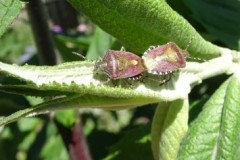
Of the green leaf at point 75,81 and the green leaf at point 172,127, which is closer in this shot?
the green leaf at point 75,81

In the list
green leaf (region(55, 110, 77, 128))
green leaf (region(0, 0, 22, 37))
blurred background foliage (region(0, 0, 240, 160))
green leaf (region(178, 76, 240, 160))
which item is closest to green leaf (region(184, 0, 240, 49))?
blurred background foliage (region(0, 0, 240, 160))

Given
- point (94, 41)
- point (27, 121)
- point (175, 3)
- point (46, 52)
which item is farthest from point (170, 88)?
point (27, 121)

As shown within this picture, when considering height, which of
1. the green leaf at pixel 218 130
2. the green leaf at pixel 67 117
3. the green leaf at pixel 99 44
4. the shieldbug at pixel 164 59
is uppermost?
the green leaf at pixel 99 44

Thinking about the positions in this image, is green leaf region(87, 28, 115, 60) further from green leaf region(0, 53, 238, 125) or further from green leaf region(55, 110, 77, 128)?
green leaf region(0, 53, 238, 125)

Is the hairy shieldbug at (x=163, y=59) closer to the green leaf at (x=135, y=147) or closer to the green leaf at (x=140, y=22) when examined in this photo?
the green leaf at (x=140, y=22)

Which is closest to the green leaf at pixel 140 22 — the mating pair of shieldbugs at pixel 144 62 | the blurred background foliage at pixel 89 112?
the mating pair of shieldbugs at pixel 144 62

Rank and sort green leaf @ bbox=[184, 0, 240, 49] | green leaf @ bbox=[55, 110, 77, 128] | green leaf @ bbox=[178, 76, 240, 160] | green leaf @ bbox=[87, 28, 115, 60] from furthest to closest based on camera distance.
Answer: green leaf @ bbox=[87, 28, 115, 60], green leaf @ bbox=[55, 110, 77, 128], green leaf @ bbox=[184, 0, 240, 49], green leaf @ bbox=[178, 76, 240, 160]
